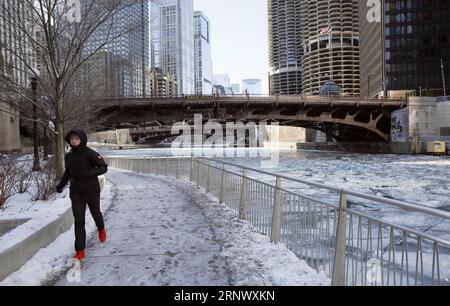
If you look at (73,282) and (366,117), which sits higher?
(366,117)

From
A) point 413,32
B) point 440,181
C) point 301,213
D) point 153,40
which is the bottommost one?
point 440,181

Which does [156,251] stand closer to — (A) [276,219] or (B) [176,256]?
(B) [176,256]

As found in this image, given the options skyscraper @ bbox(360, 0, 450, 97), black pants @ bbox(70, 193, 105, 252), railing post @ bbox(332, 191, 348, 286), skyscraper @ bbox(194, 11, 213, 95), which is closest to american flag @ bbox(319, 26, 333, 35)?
skyscraper @ bbox(360, 0, 450, 97)

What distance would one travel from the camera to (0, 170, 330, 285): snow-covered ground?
16.5 ft

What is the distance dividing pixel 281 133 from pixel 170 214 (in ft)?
387

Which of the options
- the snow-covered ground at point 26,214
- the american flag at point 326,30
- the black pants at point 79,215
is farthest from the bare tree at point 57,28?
the american flag at point 326,30

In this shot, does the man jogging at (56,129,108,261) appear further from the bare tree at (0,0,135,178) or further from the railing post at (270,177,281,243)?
the bare tree at (0,0,135,178)

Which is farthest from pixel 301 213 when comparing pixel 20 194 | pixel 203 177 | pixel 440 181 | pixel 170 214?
pixel 440 181

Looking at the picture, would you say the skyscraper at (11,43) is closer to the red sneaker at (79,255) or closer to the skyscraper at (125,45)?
the skyscraper at (125,45)

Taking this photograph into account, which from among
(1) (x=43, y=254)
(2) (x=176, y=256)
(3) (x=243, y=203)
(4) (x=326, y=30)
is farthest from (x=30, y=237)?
(4) (x=326, y=30)

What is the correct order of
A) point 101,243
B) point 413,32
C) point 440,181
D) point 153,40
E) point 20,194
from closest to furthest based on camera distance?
point 101,243 → point 20,194 → point 153,40 → point 440,181 → point 413,32

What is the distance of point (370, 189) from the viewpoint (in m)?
18.4
